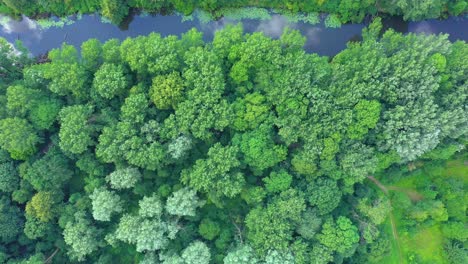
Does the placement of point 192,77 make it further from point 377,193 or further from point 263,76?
point 377,193

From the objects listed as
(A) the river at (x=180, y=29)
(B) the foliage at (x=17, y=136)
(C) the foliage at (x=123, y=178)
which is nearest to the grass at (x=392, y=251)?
(A) the river at (x=180, y=29)

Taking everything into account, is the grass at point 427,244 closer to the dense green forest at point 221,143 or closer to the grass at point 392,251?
the grass at point 392,251

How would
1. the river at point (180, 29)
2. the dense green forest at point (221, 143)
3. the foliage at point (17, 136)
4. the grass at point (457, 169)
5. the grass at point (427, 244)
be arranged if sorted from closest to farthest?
the dense green forest at point (221, 143), the foliage at point (17, 136), the grass at point (427, 244), the grass at point (457, 169), the river at point (180, 29)

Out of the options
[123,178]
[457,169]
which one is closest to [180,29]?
[123,178]

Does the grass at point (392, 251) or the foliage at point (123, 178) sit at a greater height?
the foliage at point (123, 178)

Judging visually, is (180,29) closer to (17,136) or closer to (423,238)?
(17,136)

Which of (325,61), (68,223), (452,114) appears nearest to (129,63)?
(68,223)

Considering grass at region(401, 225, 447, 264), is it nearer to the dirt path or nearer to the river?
the dirt path
